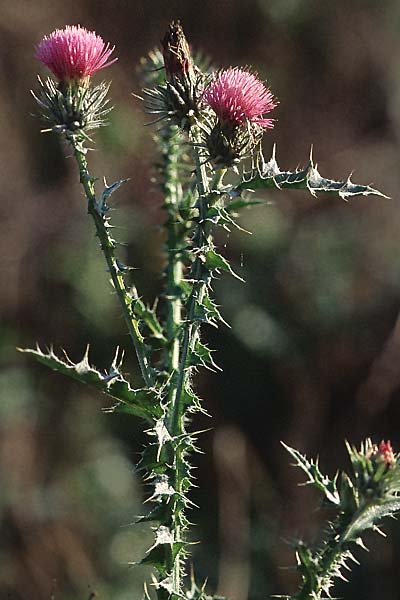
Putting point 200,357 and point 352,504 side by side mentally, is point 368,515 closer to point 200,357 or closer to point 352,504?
point 352,504

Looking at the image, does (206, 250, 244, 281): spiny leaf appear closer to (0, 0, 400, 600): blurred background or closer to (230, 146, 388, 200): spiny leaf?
(230, 146, 388, 200): spiny leaf

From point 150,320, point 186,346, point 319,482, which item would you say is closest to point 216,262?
point 186,346

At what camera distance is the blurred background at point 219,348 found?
446 cm

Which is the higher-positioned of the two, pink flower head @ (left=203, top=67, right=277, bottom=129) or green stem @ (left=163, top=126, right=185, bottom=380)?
pink flower head @ (left=203, top=67, right=277, bottom=129)

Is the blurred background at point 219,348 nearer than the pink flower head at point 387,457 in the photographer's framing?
No

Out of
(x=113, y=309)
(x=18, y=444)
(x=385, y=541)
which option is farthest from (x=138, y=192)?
(x=385, y=541)

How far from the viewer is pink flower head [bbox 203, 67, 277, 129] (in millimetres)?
1805

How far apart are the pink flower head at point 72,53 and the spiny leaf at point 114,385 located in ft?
2.19

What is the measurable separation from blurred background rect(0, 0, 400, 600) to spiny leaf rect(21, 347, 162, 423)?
243cm

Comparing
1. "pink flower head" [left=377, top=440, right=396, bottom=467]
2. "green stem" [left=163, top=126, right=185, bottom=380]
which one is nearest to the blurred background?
"green stem" [left=163, top=126, right=185, bottom=380]

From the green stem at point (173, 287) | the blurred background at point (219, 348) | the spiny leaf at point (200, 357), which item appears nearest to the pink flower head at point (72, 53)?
the green stem at point (173, 287)

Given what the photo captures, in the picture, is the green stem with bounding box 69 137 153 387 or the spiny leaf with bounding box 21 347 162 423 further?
the green stem with bounding box 69 137 153 387

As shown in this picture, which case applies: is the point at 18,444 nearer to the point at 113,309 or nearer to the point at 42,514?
the point at 42,514

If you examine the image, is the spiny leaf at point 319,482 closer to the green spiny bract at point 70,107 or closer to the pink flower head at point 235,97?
the pink flower head at point 235,97
